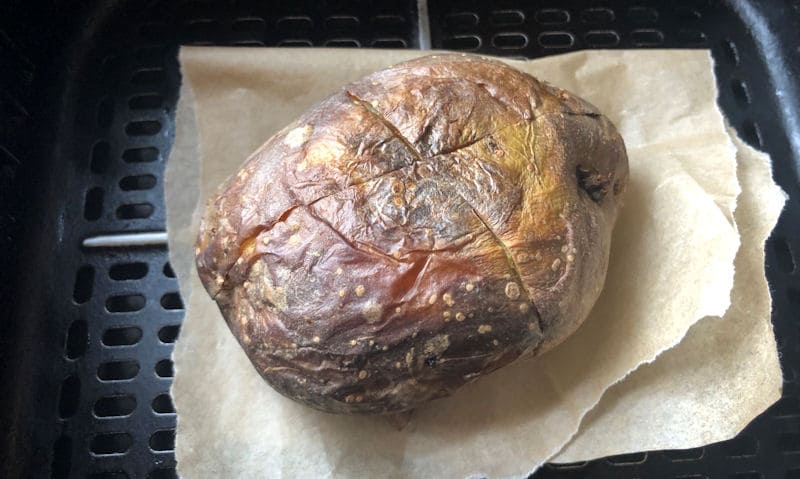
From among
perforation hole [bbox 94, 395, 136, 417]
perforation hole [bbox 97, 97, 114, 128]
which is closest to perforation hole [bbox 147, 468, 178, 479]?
perforation hole [bbox 94, 395, 136, 417]

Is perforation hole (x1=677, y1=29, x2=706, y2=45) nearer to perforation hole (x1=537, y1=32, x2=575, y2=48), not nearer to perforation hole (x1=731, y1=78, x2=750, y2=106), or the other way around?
perforation hole (x1=731, y1=78, x2=750, y2=106)

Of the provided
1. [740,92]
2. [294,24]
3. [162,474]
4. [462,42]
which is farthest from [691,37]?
[162,474]

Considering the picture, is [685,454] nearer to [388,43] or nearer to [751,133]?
[751,133]

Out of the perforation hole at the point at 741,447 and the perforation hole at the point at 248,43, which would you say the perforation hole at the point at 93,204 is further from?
the perforation hole at the point at 741,447

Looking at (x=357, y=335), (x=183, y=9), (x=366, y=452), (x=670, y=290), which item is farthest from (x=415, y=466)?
(x=183, y=9)

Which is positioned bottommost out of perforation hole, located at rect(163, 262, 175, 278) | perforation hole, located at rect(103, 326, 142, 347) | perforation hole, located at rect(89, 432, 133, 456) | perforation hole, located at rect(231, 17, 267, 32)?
perforation hole, located at rect(89, 432, 133, 456)

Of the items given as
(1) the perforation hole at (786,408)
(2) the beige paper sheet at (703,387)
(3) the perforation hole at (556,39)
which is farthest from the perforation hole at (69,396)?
(1) the perforation hole at (786,408)

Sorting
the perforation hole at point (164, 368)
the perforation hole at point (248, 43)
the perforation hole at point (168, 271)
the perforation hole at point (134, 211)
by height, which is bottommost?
the perforation hole at point (164, 368)
